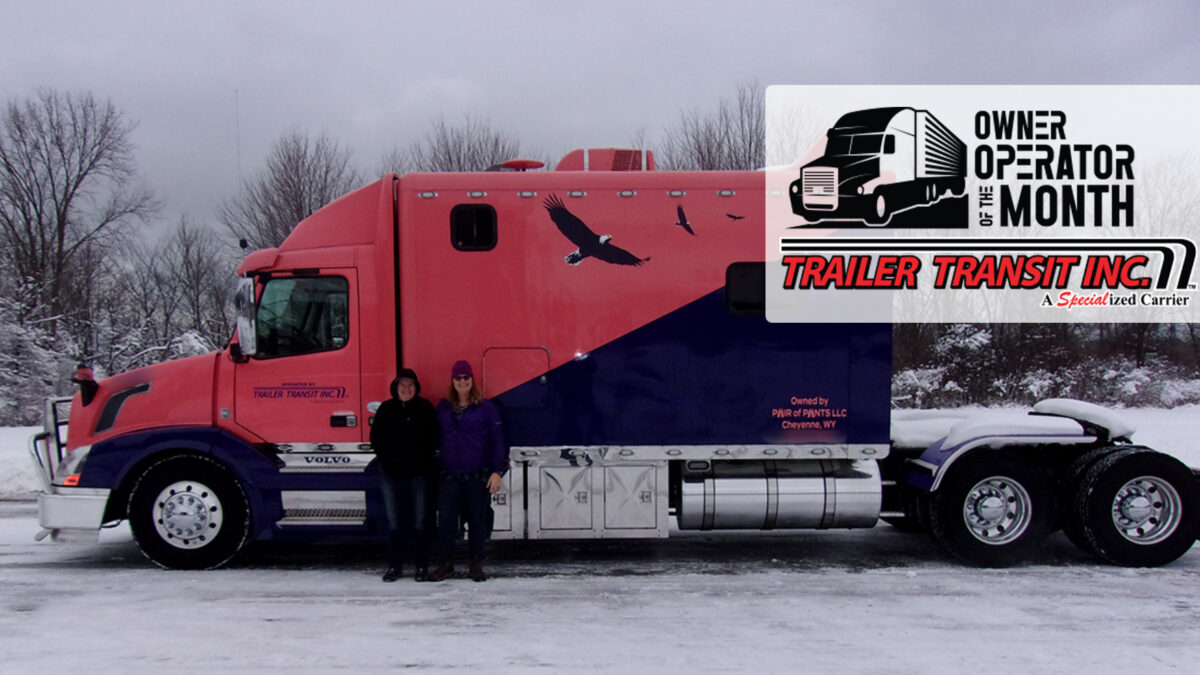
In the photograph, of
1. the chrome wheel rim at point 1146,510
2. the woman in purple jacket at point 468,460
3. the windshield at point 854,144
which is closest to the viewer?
the woman in purple jacket at point 468,460

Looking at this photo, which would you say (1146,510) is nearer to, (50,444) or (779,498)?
(779,498)

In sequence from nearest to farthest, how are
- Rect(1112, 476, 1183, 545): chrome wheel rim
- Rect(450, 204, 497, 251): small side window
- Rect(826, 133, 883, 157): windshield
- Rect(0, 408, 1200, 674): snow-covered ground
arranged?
Rect(0, 408, 1200, 674): snow-covered ground → Rect(450, 204, 497, 251): small side window → Rect(1112, 476, 1183, 545): chrome wheel rim → Rect(826, 133, 883, 157): windshield

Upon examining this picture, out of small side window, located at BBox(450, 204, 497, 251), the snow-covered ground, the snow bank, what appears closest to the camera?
the snow-covered ground

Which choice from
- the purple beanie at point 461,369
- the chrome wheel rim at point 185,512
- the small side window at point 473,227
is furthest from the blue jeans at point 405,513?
the small side window at point 473,227

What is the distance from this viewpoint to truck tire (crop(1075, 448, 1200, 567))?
6316 millimetres

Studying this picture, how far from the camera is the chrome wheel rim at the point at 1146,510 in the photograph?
636cm

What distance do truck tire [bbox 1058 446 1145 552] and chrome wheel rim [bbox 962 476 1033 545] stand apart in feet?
1.30

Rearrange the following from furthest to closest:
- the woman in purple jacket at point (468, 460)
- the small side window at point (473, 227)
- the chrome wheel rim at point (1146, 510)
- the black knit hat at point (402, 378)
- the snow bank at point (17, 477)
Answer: the snow bank at point (17, 477) → the chrome wheel rim at point (1146, 510) → the small side window at point (473, 227) → the woman in purple jacket at point (468, 460) → the black knit hat at point (402, 378)

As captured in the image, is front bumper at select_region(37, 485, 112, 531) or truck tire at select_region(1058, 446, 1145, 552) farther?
truck tire at select_region(1058, 446, 1145, 552)

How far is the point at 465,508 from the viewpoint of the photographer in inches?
244

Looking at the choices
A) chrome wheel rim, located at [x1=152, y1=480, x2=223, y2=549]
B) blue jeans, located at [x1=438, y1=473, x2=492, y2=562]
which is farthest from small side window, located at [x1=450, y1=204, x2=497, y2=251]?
chrome wheel rim, located at [x1=152, y1=480, x2=223, y2=549]

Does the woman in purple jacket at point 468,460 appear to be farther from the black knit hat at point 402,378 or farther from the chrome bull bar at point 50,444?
the chrome bull bar at point 50,444

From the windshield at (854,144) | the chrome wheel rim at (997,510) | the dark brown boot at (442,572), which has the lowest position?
the dark brown boot at (442,572)

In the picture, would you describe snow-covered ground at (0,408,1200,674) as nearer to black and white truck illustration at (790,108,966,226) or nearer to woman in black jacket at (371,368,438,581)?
woman in black jacket at (371,368,438,581)
